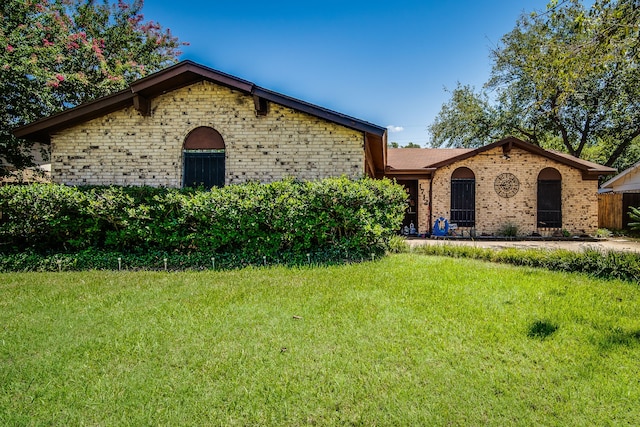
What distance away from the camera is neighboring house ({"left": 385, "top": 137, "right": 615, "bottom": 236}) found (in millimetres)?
14711

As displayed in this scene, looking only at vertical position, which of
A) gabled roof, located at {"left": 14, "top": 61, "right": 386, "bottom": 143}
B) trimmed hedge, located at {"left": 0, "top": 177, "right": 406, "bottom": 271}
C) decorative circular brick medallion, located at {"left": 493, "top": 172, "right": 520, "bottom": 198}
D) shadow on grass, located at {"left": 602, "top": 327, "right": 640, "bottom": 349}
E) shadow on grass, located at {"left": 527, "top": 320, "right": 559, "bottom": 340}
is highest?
gabled roof, located at {"left": 14, "top": 61, "right": 386, "bottom": 143}

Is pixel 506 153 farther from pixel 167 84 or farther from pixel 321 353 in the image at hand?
pixel 321 353

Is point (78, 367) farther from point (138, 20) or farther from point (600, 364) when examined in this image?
point (138, 20)

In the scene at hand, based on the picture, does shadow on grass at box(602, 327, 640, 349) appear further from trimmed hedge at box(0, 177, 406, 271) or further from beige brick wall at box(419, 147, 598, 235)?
beige brick wall at box(419, 147, 598, 235)

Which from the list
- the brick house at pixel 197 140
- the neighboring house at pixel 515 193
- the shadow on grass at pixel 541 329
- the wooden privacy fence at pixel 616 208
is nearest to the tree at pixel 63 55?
the brick house at pixel 197 140

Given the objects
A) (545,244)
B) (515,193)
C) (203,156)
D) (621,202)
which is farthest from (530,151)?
(203,156)

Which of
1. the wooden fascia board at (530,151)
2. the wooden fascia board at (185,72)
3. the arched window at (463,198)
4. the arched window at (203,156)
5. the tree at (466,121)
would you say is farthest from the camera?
the tree at (466,121)

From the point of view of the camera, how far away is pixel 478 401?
2623 millimetres

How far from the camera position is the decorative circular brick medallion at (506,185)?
14703 millimetres

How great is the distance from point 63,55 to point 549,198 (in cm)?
2125

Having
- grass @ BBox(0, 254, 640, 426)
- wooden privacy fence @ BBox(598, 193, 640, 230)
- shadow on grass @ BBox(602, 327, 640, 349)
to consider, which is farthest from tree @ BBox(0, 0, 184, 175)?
wooden privacy fence @ BBox(598, 193, 640, 230)

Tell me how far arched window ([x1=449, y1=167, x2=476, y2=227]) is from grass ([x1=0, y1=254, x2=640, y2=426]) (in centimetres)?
932

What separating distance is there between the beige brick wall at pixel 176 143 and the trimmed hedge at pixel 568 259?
4516 mm

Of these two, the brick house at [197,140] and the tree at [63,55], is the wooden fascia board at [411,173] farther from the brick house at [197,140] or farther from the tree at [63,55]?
the tree at [63,55]
